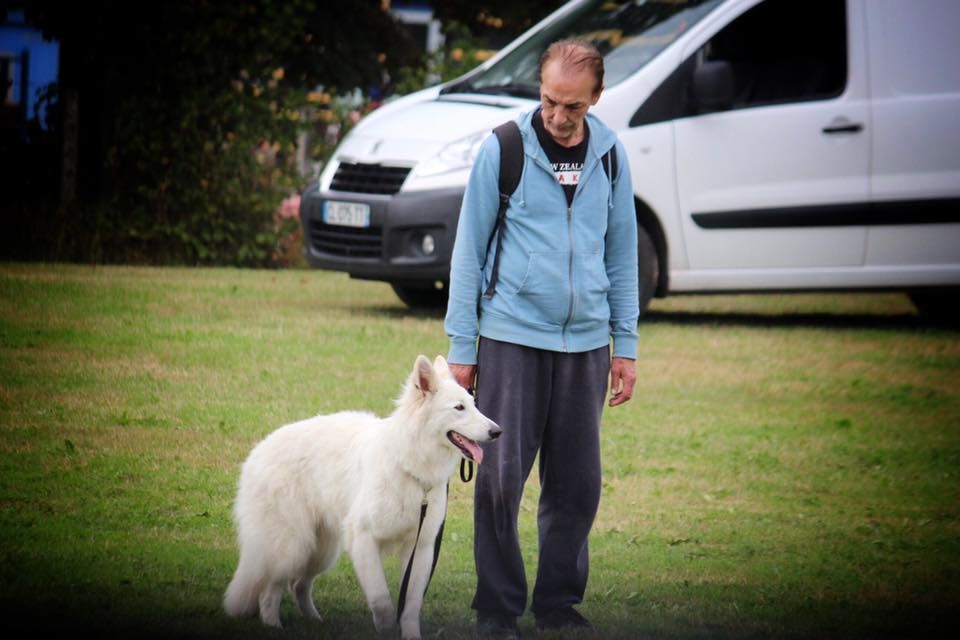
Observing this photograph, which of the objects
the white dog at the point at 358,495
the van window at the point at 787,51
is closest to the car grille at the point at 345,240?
the van window at the point at 787,51

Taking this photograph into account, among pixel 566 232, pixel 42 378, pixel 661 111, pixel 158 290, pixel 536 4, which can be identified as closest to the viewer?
pixel 566 232

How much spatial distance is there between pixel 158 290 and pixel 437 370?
7.73 m

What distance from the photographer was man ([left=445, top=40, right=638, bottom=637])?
16.9ft

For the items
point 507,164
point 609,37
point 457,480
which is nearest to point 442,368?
point 507,164

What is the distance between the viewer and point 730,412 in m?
9.59

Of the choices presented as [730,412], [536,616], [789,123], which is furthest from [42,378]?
[789,123]

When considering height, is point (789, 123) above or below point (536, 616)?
above

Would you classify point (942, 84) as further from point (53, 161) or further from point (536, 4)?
point (53, 161)

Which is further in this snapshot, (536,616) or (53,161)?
(53,161)

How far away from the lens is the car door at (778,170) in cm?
1184

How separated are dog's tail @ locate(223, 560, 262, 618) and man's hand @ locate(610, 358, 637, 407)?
141 centimetres

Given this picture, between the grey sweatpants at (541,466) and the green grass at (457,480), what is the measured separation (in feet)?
0.89

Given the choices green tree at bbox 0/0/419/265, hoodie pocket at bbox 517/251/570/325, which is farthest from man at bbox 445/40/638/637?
green tree at bbox 0/0/419/265

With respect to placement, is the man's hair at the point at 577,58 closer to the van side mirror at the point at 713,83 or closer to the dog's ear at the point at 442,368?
the dog's ear at the point at 442,368
